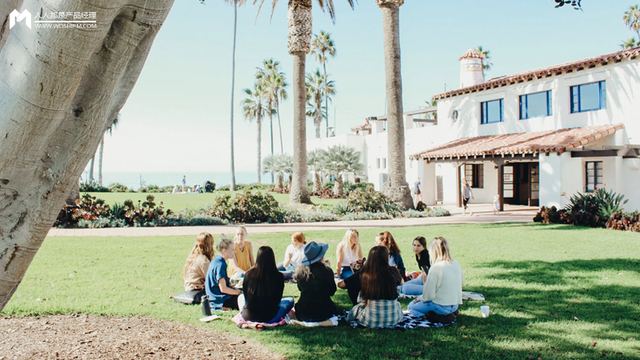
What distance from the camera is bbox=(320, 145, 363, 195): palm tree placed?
36.1 m

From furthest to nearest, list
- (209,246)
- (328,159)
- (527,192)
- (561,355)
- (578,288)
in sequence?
(328,159) → (527,192) → (578,288) → (209,246) → (561,355)

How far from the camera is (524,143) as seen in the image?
21016 mm

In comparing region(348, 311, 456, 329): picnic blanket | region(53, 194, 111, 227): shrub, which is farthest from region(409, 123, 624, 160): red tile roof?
region(53, 194, 111, 227): shrub

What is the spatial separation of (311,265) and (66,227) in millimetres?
12421

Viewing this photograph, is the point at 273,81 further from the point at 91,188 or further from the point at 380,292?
the point at 380,292

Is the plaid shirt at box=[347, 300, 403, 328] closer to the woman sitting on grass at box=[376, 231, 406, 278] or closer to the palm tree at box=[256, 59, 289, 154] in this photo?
the woman sitting on grass at box=[376, 231, 406, 278]

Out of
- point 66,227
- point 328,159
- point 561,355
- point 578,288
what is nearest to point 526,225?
point 578,288

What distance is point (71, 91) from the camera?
2.33 meters

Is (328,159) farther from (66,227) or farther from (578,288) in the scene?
(578,288)

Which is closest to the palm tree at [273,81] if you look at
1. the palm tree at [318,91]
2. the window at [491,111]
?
the palm tree at [318,91]

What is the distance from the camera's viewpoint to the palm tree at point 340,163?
36.1m

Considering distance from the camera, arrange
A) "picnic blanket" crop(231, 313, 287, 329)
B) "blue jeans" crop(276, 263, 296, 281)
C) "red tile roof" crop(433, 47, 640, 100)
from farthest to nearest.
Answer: "red tile roof" crop(433, 47, 640, 100)
"blue jeans" crop(276, 263, 296, 281)
"picnic blanket" crop(231, 313, 287, 329)

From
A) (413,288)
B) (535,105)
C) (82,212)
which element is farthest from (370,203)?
(413,288)

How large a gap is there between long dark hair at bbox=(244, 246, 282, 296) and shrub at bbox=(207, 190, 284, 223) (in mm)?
12563
